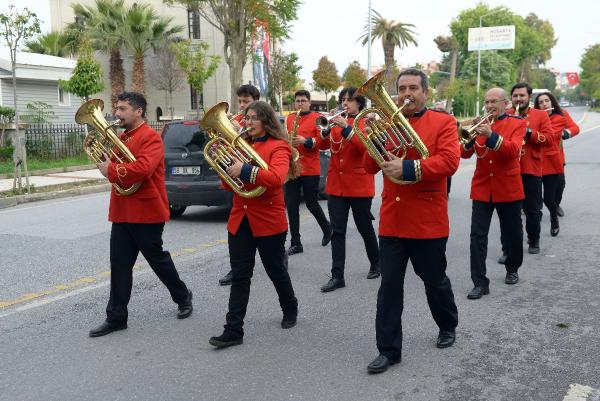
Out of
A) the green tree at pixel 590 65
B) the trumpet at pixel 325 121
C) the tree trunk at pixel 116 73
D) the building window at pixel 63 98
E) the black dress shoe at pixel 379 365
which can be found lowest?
the black dress shoe at pixel 379 365

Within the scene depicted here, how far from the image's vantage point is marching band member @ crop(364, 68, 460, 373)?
4.18 meters

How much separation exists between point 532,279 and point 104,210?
25.2 feet

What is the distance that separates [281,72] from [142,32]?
11.4m

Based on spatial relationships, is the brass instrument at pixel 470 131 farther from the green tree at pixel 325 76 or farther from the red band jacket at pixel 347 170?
the green tree at pixel 325 76

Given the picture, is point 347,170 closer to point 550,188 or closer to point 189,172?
point 550,188

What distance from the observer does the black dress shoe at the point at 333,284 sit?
6125 mm

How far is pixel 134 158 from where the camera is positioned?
4863 millimetres

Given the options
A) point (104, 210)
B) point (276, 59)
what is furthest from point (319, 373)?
point (276, 59)

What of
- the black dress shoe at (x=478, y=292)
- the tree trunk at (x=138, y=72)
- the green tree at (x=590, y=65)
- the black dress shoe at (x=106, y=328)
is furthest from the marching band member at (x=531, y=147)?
the green tree at (x=590, y=65)

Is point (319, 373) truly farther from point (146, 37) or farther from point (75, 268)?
point (146, 37)

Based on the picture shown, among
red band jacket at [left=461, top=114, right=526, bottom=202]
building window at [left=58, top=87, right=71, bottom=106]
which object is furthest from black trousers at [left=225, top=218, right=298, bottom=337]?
building window at [left=58, top=87, right=71, bottom=106]

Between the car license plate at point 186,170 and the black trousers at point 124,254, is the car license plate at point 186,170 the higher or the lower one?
the higher one

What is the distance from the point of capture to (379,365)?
13.6 ft

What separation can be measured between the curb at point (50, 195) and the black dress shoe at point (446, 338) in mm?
10484
